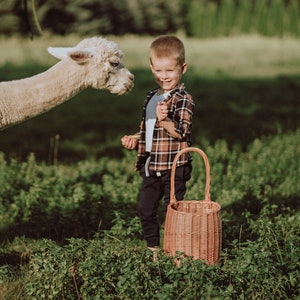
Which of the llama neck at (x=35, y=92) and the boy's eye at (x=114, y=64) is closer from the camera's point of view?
the llama neck at (x=35, y=92)

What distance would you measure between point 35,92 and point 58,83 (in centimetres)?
17

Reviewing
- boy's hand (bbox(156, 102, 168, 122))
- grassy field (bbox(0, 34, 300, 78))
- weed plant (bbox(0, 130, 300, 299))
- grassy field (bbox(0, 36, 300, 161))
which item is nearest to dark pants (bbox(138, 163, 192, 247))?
weed plant (bbox(0, 130, 300, 299))

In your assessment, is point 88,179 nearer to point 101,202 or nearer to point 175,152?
point 101,202

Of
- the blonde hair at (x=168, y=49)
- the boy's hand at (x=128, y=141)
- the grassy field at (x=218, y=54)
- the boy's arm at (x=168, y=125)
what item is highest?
the grassy field at (x=218, y=54)

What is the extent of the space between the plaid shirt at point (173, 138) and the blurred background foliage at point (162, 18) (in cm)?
2271

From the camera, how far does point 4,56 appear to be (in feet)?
64.7

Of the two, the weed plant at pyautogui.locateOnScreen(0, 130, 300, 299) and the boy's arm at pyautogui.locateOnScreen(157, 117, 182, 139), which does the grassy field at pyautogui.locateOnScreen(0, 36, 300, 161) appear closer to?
the weed plant at pyautogui.locateOnScreen(0, 130, 300, 299)

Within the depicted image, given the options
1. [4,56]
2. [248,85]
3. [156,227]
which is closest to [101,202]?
[156,227]

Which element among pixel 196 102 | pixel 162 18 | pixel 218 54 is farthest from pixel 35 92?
pixel 162 18

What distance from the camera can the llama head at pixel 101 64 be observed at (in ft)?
14.7

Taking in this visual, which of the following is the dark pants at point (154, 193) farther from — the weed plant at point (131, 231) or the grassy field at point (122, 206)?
the grassy field at point (122, 206)

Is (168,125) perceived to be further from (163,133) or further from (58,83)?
(58,83)

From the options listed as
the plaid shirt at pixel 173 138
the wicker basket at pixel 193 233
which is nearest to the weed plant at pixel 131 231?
the wicker basket at pixel 193 233

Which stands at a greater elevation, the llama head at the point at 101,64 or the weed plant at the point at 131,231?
the llama head at the point at 101,64
